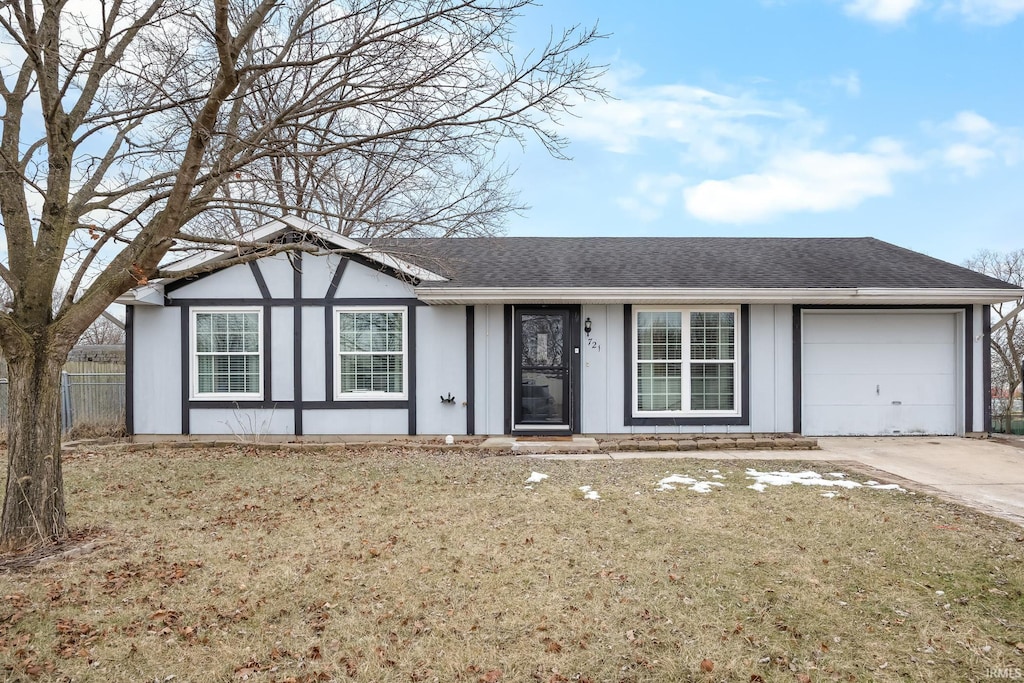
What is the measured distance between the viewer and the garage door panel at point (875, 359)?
34.6 feet

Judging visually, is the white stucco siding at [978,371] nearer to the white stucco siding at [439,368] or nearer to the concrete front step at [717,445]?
the concrete front step at [717,445]

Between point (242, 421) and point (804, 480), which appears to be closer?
→ point (804, 480)

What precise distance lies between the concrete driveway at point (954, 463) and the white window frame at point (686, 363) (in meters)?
1.63

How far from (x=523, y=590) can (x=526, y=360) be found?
6505 millimetres

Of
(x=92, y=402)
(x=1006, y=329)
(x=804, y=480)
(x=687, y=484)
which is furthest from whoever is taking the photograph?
(x=1006, y=329)

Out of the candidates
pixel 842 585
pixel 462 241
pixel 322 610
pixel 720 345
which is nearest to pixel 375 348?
pixel 462 241

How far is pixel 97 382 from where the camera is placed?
1148 centimetres

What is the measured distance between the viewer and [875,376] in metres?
10.6

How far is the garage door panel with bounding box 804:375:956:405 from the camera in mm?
10547

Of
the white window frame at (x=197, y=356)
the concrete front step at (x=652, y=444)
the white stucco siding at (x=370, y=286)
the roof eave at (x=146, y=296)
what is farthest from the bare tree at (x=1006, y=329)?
the roof eave at (x=146, y=296)

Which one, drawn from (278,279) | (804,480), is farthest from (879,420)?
(278,279)

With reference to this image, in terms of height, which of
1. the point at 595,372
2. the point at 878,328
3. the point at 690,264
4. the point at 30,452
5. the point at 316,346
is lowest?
the point at 30,452

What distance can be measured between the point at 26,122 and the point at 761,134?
50.6 feet

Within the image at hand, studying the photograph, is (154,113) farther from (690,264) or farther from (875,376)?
(875,376)
